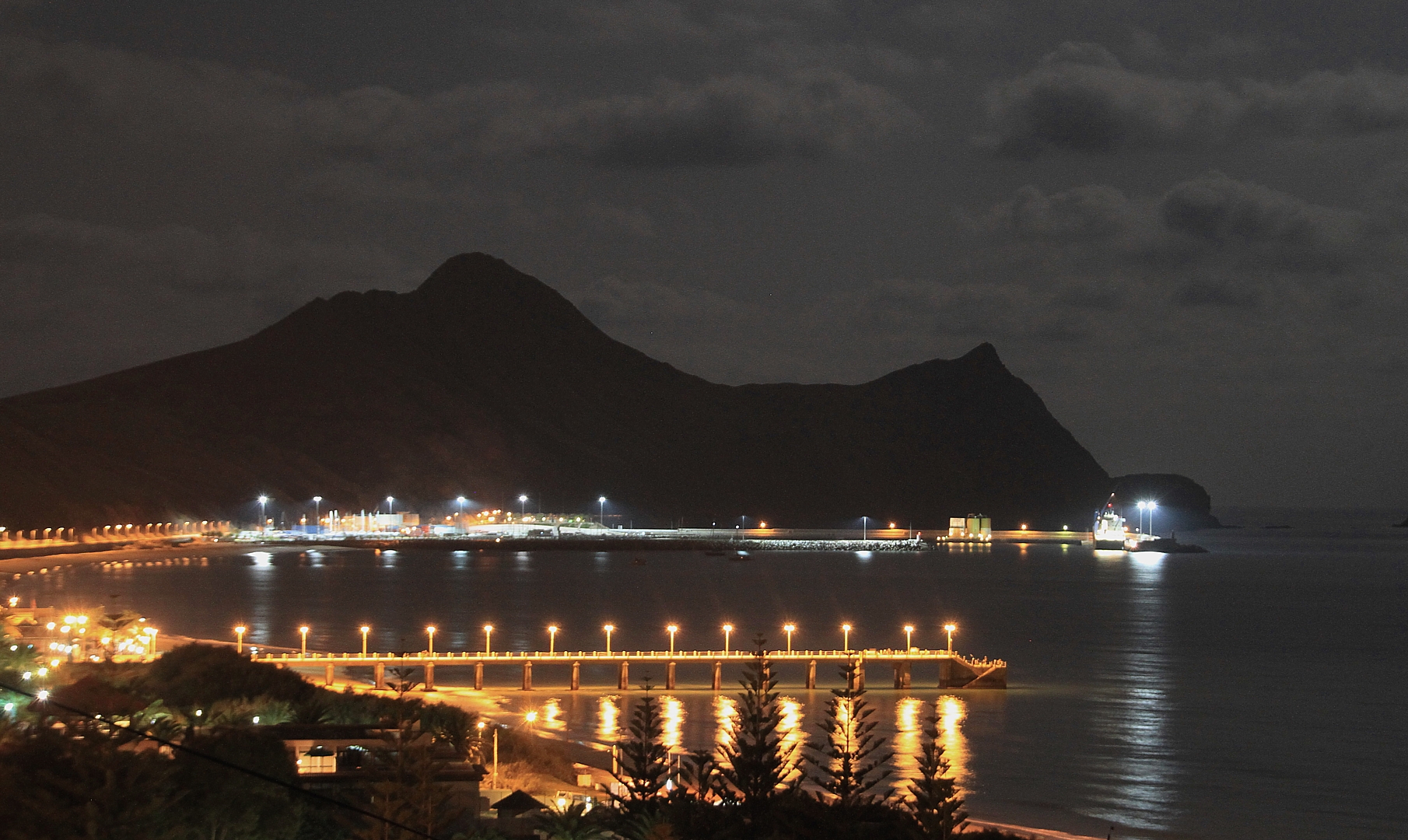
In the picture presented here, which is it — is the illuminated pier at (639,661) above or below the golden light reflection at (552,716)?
above

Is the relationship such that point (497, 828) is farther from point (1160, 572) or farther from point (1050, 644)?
point (1160, 572)

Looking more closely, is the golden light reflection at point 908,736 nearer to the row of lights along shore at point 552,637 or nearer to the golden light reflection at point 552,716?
the row of lights along shore at point 552,637

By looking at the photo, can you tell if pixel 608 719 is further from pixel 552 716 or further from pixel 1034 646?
pixel 1034 646

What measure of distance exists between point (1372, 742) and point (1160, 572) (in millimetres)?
110299

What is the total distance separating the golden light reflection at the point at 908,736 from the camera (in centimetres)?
3631

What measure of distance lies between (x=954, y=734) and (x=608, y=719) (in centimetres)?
986

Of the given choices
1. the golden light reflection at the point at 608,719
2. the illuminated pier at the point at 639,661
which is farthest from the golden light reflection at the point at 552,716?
the illuminated pier at the point at 639,661

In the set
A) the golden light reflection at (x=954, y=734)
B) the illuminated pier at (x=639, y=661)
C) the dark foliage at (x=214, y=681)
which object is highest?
the dark foliage at (x=214, y=681)

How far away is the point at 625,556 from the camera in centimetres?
17588

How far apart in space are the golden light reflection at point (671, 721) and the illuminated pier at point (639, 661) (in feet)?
7.95

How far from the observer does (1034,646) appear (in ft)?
232

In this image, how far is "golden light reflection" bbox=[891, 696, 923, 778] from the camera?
36.3m

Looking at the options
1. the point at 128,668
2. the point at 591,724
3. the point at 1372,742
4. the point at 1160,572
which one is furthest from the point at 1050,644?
the point at 1160,572

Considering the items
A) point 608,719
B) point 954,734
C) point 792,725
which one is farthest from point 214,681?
point 954,734
